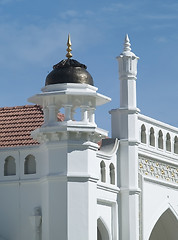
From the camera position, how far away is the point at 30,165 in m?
28.5

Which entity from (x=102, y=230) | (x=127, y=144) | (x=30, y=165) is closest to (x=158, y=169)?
(x=127, y=144)

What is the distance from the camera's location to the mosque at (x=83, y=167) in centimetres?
2620

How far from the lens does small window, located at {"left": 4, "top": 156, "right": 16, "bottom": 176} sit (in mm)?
28734

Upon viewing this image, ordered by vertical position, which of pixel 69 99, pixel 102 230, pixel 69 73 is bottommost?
pixel 102 230

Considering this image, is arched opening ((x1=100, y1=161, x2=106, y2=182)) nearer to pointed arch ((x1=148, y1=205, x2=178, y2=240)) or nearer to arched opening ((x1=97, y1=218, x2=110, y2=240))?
arched opening ((x1=97, y1=218, x2=110, y2=240))

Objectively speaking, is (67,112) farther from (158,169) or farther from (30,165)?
(158,169)

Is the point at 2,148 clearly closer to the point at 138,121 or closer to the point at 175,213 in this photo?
the point at 138,121

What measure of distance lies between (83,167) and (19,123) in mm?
4841

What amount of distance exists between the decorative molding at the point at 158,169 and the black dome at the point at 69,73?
475 cm

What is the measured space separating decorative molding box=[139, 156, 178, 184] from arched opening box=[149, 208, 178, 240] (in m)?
1.06

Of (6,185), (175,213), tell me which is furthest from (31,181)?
(175,213)

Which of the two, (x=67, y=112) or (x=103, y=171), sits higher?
(x=67, y=112)

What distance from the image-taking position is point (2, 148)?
28.7m

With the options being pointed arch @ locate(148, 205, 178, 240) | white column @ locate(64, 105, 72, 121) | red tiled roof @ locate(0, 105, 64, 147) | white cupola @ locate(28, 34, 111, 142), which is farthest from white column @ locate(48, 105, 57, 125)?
pointed arch @ locate(148, 205, 178, 240)
